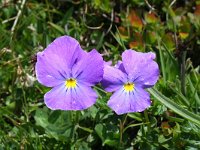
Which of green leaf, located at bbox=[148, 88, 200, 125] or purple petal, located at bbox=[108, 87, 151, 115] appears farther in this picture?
green leaf, located at bbox=[148, 88, 200, 125]

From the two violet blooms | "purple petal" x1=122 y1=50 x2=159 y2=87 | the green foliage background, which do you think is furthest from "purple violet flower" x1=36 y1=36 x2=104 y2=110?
the green foliage background

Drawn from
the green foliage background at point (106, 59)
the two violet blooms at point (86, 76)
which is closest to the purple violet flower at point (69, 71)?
the two violet blooms at point (86, 76)

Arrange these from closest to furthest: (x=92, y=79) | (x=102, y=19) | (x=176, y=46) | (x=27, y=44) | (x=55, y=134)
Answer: (x=92, y=79) < (x=55, y=134) < (x=176, y=46) < (x=27, y=44) < (x=102, y=19)

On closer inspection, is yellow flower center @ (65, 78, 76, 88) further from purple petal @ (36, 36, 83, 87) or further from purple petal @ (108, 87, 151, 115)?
purple petal @ (108, 87, 151, 115)

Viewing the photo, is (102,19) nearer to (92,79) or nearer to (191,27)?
(191,27)

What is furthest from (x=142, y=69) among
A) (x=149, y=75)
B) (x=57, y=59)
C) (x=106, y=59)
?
(x=106, y=59)

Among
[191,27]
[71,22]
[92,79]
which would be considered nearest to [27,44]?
[71,22]

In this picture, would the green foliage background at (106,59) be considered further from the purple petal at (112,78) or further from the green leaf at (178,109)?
the purple petal at (112,78)

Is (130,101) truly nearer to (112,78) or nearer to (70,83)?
(112,78)
